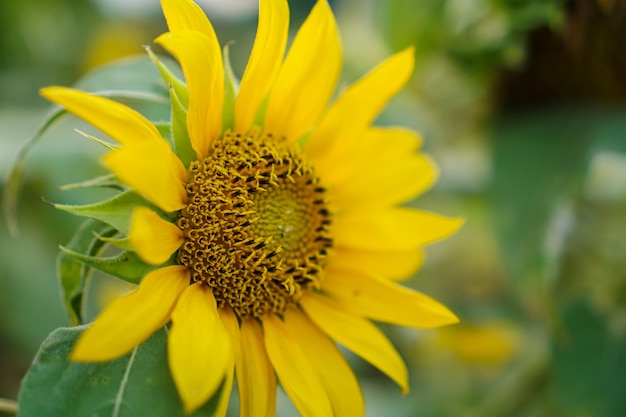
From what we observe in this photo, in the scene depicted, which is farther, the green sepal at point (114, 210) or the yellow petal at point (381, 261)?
the yellow petal at point (381, 261)

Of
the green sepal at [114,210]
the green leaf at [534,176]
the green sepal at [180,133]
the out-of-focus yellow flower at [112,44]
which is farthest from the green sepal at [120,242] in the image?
the out-of-focus yellow flower at [112,44]

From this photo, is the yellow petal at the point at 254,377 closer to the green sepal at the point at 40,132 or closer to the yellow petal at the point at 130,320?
the yellow petal at the point at 130,320

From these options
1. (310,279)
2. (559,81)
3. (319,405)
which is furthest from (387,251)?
(559,81)

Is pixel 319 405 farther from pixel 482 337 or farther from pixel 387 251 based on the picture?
pixel 482 337

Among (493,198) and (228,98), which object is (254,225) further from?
(493,198)

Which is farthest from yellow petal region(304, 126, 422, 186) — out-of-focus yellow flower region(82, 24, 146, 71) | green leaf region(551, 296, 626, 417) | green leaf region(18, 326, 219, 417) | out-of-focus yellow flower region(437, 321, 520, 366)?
out-of-focus yellow flower region(82, 24, 146, 71)

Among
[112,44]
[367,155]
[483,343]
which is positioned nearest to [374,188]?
[367,155]

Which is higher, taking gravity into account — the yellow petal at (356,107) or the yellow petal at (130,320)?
the yellow petal at (356,107)
